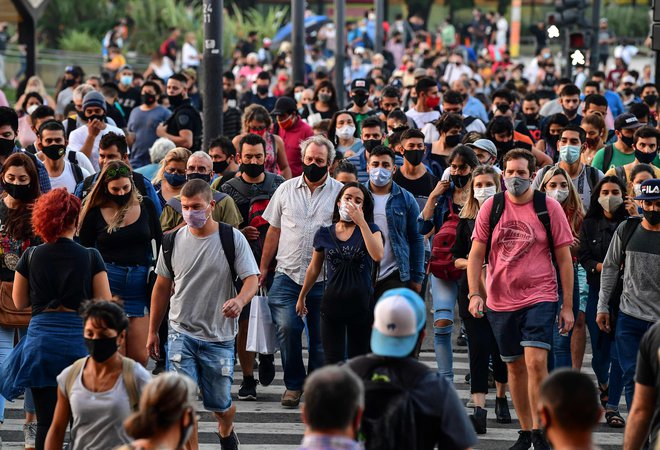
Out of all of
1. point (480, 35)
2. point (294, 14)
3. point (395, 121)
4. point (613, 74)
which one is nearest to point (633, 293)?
point (395, 121)

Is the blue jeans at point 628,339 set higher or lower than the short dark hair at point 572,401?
lower

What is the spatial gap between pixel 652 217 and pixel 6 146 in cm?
A: 502

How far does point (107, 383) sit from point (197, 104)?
689 inches

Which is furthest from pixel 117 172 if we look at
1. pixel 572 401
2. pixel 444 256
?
pixel 572 401

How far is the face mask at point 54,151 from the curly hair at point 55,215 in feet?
10.5

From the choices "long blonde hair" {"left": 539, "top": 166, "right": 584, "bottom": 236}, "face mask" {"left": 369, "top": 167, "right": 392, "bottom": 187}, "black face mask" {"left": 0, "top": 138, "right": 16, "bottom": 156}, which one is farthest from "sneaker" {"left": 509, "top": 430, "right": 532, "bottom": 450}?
"black face mask" {"left": 0, "top": 138, "right": 16, "bottom": 156}

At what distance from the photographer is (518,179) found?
8922 mm

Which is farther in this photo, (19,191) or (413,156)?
(413,156)

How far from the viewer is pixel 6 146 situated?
1115cm

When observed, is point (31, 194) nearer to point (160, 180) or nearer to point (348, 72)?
point (160, 180)

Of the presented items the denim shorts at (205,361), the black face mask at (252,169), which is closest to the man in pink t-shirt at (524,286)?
the denim shorts at (205,361)

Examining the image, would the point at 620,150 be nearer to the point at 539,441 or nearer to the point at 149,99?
the point at 539,441

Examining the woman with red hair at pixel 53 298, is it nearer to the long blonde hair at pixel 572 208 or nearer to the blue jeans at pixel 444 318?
the blue jeans at pixel 444 318

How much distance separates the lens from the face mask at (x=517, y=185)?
29.3 feet
